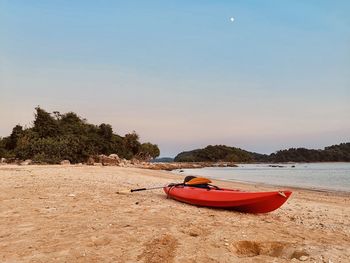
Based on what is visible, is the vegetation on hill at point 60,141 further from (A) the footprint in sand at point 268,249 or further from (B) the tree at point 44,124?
(A) the footprint in sand at point 268,249

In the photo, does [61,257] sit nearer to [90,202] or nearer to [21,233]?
[21,233]

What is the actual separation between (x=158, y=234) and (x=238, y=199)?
3.47 m

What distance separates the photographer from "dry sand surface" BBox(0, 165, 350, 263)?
5.15 metres

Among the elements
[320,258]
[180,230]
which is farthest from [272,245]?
[180,230]

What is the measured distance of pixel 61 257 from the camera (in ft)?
16.5

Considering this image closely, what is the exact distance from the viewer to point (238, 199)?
9094 mm

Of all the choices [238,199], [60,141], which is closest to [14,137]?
[60,141]

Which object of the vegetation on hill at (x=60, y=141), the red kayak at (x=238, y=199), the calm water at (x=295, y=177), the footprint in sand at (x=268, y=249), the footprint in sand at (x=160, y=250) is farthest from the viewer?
the vegetation on hill at (x=60, y=141)

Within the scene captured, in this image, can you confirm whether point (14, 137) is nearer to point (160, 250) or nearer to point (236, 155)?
point (160, 250)

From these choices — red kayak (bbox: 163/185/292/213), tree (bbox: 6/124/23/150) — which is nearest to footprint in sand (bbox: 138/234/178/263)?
red kayak (bbox: 163/185/292/213)

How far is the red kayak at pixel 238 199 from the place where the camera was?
8.84 metres

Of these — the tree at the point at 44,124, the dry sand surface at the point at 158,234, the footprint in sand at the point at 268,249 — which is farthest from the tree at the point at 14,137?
the footprint in sand at the point at 268,249

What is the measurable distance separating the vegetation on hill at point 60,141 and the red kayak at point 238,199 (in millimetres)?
43137

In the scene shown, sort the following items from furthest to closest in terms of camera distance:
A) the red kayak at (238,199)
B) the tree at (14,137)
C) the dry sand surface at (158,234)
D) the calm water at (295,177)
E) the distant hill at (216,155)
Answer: the distant hill at (216,155)
the tree at (14,137)
the calm water at (295,177)
the red kayak at (238,199)
the dry sand surface at (158,234)
